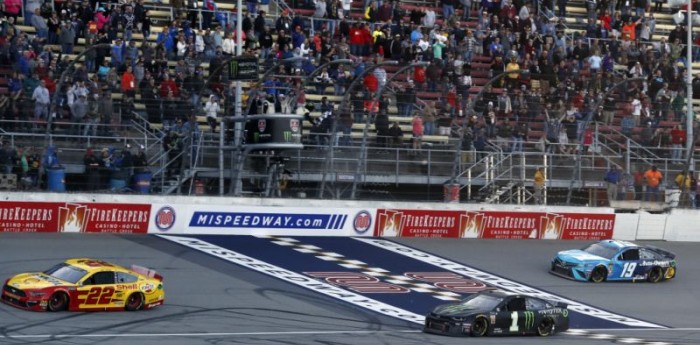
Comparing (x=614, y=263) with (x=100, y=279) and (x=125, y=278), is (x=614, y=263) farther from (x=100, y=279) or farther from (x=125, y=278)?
(x=100, y=279)

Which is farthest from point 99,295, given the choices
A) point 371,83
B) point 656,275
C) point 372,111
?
point 656,275

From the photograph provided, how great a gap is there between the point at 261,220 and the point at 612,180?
10189 mm

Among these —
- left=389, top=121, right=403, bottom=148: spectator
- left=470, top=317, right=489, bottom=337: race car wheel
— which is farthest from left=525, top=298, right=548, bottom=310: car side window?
left=389, top=121, right=403, bottom=148: spectator

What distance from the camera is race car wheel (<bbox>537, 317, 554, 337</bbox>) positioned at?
28434 mm

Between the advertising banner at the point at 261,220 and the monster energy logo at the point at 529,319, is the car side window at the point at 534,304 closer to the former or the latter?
the monster energy logo at the point at 529,319

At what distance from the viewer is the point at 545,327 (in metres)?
28.5

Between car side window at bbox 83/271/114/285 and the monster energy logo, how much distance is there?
26.7 ft

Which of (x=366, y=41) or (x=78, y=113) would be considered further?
(x=366, y=41)

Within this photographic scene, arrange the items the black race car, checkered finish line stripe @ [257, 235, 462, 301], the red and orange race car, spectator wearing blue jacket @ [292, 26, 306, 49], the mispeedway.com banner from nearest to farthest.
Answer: the red and orange race car, the black race car, checkered finish line stripe @ [257, 235, 462, 301], the mispeedway.com banner, spectator wearing blue jacket @ [292, 26, 306, 49]

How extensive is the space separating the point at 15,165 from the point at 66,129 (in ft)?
4.67

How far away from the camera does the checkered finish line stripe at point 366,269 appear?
106 feet

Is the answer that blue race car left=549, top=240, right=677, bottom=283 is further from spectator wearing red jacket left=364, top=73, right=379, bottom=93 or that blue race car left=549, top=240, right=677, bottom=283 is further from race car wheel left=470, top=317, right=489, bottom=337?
race car wheel left=470, top=317, right=489, bottom=337

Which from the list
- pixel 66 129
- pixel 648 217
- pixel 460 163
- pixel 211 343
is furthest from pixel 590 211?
pixel 211 343

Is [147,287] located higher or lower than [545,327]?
higher
